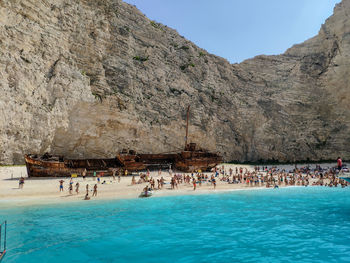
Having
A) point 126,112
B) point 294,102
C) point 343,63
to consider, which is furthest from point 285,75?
point 126,112

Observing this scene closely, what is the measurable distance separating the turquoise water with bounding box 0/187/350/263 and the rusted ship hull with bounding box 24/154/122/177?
11357 millimetres

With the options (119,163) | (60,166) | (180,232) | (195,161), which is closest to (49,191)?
(60,166)

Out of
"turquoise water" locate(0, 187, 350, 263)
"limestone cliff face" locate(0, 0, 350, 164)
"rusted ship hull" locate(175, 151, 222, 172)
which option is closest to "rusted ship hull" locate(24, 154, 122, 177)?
"limestone cliff face" locate(0, 0, 350, 164)

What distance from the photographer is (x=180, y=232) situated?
36.9ft

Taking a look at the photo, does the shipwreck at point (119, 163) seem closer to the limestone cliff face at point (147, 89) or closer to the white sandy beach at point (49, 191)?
the white sandy beach at point (49, 191)

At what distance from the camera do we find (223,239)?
33.7 ft

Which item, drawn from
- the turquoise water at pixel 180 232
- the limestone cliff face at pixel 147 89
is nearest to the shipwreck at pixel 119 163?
the limestone cliff face at pixel 147 89

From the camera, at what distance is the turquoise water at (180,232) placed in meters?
8.61

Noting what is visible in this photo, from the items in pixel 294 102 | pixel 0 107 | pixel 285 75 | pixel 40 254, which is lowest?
pixel 40 254

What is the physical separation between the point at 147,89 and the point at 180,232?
3889cm

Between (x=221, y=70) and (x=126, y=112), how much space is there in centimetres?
3472

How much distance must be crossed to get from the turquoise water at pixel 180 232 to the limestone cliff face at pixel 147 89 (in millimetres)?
20842

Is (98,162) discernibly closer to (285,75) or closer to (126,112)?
(126,112)

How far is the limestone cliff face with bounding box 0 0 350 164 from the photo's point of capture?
31250mm
